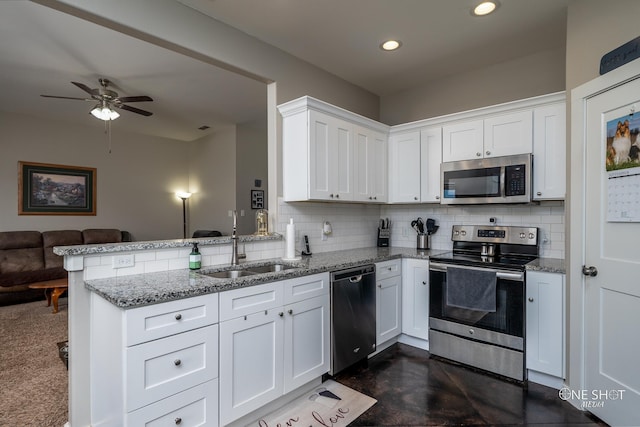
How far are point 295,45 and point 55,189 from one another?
5.28 meters

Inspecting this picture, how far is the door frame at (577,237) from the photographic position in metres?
2.16

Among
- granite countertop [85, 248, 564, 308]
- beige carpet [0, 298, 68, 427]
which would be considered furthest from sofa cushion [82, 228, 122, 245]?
granite countertop [85, 248, 564, 308]

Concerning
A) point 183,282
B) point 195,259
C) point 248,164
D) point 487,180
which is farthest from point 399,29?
point 248,164

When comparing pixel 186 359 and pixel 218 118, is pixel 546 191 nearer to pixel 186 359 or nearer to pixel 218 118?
pixel 186 359


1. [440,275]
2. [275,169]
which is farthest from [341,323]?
[275,169]

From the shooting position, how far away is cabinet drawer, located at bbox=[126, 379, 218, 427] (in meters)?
1.52

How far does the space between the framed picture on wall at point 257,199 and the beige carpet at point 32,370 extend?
329 cm

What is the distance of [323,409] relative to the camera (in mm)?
2178

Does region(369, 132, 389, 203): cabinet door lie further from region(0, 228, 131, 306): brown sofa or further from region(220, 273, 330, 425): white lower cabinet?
region(0, 228, 131, 306): brown sofa

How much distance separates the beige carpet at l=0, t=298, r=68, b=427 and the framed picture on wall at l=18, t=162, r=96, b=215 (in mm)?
1918

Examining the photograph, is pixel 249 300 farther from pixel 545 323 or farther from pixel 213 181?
pixel 213 181

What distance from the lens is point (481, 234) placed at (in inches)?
128

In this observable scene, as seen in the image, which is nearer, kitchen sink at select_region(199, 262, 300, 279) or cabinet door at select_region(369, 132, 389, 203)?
kitchen sink at select_region(199, 262, 300, 279)

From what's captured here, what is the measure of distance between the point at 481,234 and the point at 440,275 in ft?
2.43
